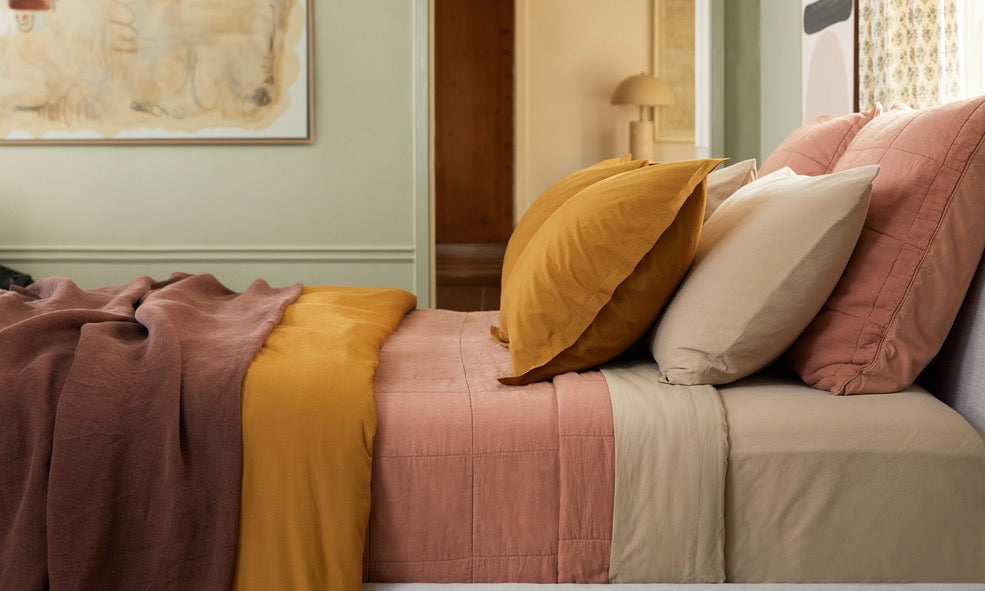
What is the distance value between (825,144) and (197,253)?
3336 millimetres

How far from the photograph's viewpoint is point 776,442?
1.50 metres

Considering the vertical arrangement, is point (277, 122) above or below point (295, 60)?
below

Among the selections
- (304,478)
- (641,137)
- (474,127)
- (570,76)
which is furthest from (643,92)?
(304,478)

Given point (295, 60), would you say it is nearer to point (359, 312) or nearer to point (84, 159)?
point (84, 159)

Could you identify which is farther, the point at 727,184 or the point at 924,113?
the point at 727,184

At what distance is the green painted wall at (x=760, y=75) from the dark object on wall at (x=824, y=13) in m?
0.22

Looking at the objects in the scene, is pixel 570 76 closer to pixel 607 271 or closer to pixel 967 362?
pixel 607 271

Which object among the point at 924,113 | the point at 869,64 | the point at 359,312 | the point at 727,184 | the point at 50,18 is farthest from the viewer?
the point at 50,18

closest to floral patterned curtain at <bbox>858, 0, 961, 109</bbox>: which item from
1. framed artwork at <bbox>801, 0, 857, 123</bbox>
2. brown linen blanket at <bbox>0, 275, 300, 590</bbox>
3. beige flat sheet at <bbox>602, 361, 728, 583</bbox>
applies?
framed artwork at <bbox>801, 0, 857, 123</bbox>

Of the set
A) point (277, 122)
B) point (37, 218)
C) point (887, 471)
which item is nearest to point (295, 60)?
point (277, 122)

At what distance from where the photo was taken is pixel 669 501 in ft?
4.84

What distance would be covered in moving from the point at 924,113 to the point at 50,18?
425 cm

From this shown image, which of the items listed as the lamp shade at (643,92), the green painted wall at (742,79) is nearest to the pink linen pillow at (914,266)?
the green painted wall at (742,79)

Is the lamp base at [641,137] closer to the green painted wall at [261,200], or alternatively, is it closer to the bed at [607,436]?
the green painted wall at [261,200]
